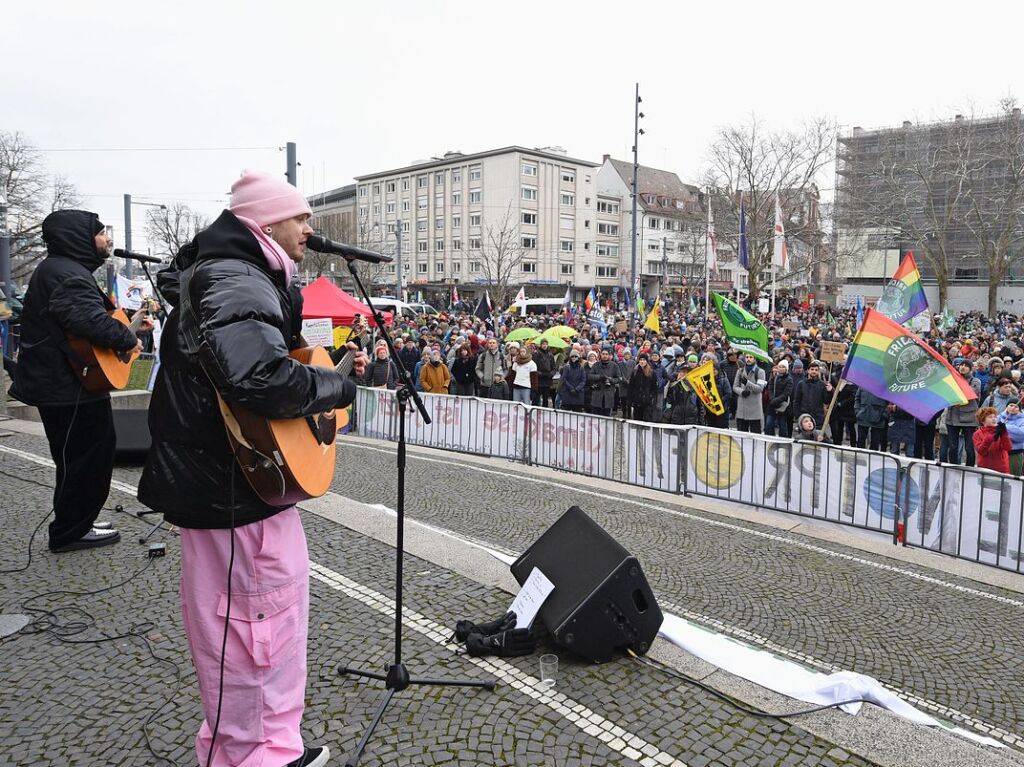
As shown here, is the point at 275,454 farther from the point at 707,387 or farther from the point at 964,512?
the point at 707,387

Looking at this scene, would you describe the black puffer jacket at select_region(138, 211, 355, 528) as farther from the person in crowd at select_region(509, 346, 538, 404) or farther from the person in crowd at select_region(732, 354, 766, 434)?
the person in crowd at select_region(509, 346, 538, 404)

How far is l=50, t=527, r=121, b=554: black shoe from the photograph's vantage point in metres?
5.02

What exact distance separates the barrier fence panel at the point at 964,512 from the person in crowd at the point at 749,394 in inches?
216

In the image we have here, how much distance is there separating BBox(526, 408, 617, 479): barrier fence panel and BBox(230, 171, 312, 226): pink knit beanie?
25.2 feet

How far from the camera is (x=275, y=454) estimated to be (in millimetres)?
2309

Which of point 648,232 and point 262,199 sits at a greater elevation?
point 648,232

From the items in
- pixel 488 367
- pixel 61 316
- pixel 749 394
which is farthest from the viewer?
pixel 488 367

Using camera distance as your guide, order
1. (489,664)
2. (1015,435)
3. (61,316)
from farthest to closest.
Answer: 1. (1015,435)
2. (61,316)
3. (489,664)

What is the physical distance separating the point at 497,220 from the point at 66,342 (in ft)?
243

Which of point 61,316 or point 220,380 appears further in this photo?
point 61,316

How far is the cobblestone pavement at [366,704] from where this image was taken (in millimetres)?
3002

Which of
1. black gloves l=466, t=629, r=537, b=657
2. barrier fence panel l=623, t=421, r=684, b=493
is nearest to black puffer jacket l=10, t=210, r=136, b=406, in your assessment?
black gloves l=466, t=629, r=537, b=657

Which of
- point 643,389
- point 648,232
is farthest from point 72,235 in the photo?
point 648,232

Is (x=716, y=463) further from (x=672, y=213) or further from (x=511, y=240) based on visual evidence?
(x=672, y=213)
